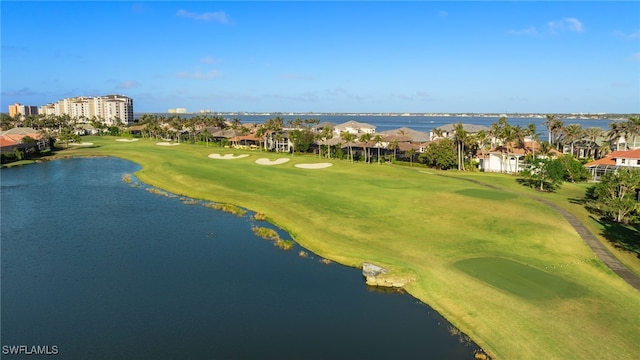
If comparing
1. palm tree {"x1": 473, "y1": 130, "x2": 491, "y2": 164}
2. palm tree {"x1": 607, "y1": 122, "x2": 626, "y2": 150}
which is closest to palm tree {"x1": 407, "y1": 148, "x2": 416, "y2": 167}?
palm tree {"x1": 473, "y1": 130, "x2": 491, "y2": 164}

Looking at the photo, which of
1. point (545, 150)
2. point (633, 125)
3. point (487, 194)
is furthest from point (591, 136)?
point (487, 194)

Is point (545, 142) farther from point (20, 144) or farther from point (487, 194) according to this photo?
point (20, 144)

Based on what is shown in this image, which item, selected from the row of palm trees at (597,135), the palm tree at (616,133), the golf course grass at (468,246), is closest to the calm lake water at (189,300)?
the golf course grass at (468,246)

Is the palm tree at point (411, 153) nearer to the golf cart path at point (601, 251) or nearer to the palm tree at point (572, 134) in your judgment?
the palm tree at point (572, 134)

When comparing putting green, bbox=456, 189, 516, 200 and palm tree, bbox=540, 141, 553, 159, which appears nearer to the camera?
putting green, bbox=456, 189, 516, 200
